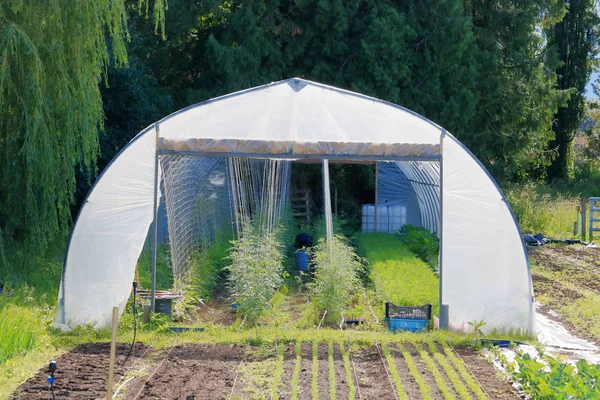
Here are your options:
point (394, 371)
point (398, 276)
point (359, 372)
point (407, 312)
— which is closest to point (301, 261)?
point (398, 276)

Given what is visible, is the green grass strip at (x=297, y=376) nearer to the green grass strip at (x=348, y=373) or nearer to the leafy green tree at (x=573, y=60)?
the green grass strip at (x=348, y=373)

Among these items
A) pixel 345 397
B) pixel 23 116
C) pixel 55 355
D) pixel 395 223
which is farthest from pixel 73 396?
pixel 395 223

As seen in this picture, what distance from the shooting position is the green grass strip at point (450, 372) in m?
6.15

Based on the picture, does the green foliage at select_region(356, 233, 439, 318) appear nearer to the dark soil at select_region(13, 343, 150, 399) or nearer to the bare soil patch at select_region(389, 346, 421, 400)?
the bare soil patch at select_region(389, 346, 421, 400)

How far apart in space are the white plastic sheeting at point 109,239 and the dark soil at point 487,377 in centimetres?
375

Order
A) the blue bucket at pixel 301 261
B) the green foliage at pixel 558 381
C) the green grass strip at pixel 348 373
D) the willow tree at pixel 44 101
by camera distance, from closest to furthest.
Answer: the green foliage at pixel 558 381
the green grass strip at pixel 348 373
the willow tree at pixel 44 101
the blue bucket at pixel 301 261

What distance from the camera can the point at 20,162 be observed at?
9.66 meters

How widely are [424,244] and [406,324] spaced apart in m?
5.19

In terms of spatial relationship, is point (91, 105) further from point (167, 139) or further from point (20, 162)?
point (167, 139)

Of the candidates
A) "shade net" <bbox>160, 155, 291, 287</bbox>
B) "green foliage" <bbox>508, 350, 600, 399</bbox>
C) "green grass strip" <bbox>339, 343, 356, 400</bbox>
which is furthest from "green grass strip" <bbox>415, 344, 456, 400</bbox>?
"shade net" <bbox>160, 155, 291, 287</bbox>

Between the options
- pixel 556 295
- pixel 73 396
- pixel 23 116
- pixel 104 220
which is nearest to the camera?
pixel 73 396

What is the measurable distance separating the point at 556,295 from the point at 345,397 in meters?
5.84

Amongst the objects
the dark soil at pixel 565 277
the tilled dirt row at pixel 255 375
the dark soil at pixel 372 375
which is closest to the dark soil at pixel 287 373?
the tilled dirt row at pixel 255 375

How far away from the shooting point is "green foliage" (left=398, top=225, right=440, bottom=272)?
12664 mm
